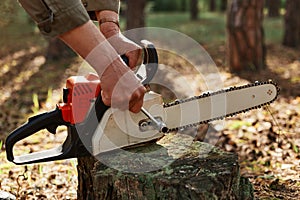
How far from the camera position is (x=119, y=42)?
2.31m

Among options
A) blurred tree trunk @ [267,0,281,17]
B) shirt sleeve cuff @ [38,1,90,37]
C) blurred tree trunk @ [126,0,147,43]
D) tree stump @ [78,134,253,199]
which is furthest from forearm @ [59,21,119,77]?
blurred tree trunk @ [267,0,281,17]

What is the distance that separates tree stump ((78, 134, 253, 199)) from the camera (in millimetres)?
1954

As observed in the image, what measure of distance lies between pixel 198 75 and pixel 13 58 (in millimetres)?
3103

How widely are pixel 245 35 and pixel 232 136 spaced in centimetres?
240

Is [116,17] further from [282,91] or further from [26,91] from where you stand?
[26,91]

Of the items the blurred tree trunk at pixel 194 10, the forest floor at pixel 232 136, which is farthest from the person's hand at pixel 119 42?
the blurred tree trunk at pixel 194 10

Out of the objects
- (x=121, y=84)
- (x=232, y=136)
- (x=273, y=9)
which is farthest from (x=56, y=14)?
(x=273, y=9)

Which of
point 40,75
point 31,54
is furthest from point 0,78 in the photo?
point 31,54

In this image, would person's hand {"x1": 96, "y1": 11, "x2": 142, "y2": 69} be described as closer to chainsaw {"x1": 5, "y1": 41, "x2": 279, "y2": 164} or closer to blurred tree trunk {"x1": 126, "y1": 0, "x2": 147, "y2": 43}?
chainsaw {"x1": 5, "y1": 41, "x2": 279, "y2": 164}

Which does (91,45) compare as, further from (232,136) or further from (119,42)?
(232,136)

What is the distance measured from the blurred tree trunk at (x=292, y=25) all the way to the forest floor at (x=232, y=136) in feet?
3.49

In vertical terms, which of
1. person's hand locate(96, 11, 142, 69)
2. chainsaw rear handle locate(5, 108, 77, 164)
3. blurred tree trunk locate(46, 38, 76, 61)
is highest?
person's hand locate(96, 11, 142, 69)

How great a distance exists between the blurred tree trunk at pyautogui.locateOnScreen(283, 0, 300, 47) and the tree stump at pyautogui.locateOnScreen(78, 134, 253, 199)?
18.6ft

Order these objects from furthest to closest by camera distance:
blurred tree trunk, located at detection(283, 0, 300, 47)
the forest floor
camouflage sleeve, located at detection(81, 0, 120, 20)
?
blurred tree trunk, located at detection(283, 0, 300, 47)
the forest floor
camouflage sleeve, located at detection(81, 0, 120, 20)
